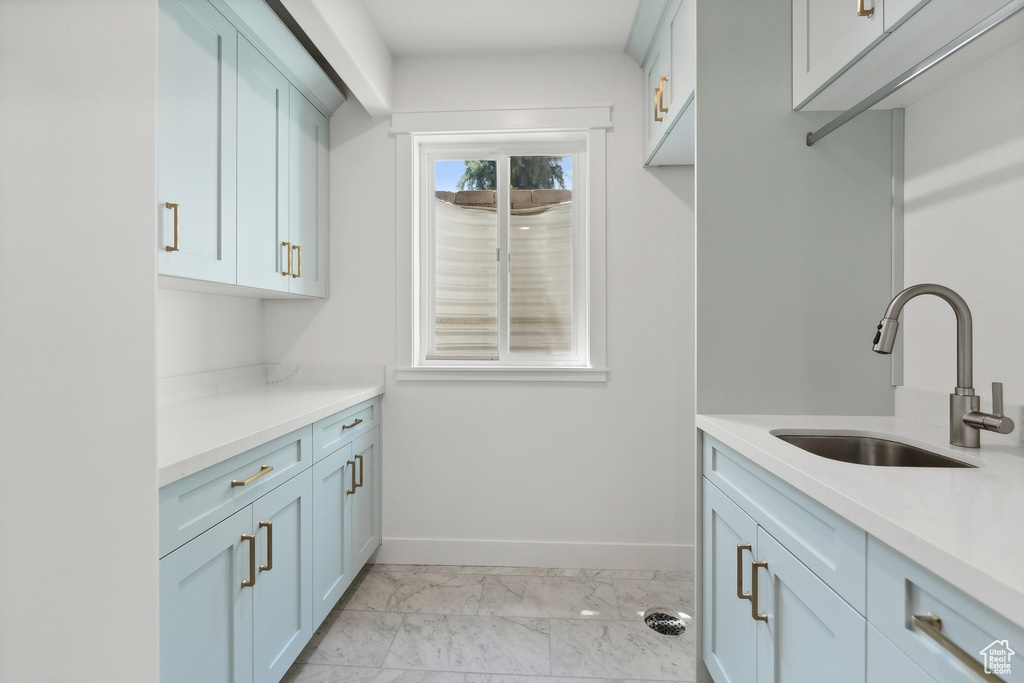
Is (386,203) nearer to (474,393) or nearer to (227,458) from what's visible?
(474,393)

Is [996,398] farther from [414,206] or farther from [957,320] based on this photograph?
[414,206]

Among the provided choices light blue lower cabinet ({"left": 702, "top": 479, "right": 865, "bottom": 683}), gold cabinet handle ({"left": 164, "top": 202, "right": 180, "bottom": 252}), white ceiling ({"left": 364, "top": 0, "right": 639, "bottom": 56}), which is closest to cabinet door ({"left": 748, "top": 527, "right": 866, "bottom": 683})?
light blue lower cabinet ({"left": 702, "top": 479, "right": 865, "bottom": 683})

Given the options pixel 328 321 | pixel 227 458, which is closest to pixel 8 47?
pixel 227 458

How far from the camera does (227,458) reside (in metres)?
1.25

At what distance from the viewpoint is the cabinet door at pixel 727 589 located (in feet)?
4.25

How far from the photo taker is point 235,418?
158 centimetres

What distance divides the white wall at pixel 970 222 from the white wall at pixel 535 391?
1.06 m

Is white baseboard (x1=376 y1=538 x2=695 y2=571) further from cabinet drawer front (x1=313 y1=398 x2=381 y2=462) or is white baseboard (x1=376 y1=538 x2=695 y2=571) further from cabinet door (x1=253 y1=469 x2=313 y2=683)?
cabinet door (x1=253 y1=469 x2=313 y2=683)

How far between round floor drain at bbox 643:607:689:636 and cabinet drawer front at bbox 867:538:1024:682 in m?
1.38

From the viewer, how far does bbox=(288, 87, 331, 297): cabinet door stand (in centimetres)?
222

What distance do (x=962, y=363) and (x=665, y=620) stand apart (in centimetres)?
146

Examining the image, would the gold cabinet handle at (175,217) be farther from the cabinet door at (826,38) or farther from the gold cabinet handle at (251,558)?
the cabinet door at (826,38)

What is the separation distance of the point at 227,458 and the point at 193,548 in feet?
0.67

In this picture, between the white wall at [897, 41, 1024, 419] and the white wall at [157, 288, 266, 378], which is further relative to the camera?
the white wall at [157, 288, 266, 378]
